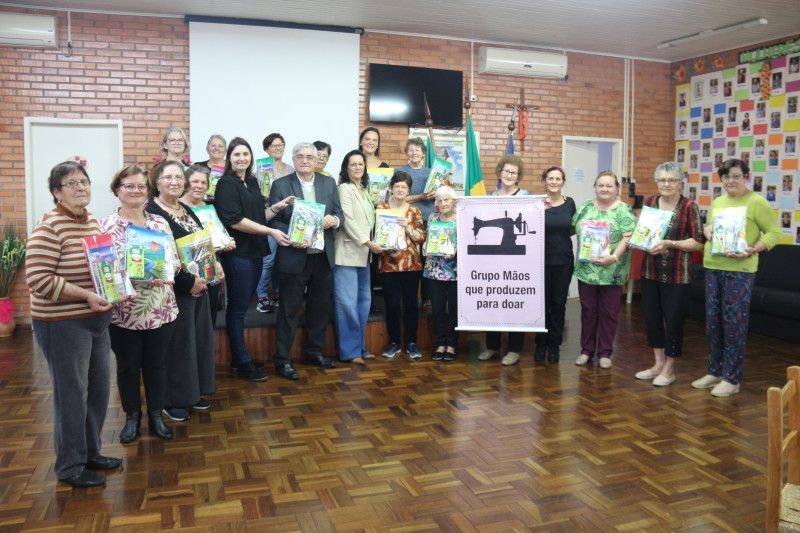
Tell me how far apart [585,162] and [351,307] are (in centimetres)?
490

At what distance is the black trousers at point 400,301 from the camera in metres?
5.16

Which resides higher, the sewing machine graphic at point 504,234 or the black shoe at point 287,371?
the sewing machine graphic at point 504,234

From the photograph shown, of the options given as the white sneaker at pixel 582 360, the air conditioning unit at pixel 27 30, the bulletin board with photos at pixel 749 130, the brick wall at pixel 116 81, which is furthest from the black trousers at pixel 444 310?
the bulletin board with photos at pixel 749 130

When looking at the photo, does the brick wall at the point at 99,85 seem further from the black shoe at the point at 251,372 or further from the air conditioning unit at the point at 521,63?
the air conditioning unit at the point at 521,63

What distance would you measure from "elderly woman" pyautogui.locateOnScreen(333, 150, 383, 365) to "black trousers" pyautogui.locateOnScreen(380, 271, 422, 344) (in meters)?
0.17

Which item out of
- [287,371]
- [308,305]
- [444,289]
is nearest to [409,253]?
[444,289]

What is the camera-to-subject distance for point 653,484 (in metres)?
3.02

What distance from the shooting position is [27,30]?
20.5 ft

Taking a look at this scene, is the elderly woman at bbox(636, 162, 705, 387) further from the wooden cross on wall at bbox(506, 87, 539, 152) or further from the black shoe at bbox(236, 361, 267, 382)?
the wooden cross on wall at bbox(506, 87, 539, 152)

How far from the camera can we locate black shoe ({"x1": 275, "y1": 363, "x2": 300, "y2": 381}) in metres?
4.63

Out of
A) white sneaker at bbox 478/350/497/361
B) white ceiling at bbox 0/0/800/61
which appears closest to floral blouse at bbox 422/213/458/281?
white sneaker at bbox 478/350/497/361

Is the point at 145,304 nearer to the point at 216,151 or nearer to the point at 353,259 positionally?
the point at 353,259

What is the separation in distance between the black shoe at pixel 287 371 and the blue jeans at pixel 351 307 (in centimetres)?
53

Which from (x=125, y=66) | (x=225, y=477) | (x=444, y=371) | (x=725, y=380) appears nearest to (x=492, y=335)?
(x=444, y=371)
